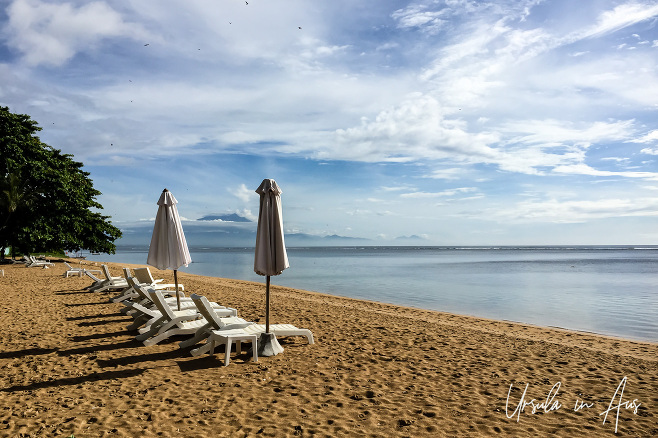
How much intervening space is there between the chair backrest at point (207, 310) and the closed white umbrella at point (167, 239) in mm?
2270

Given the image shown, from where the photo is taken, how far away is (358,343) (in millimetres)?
7730

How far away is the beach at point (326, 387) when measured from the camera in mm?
4191

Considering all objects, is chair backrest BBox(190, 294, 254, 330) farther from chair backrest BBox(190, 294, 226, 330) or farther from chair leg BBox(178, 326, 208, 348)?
chair leg BBox(178, 326, 208, 348)

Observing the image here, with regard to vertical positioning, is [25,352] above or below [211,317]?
below

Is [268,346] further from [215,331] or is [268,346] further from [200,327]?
[200,327]

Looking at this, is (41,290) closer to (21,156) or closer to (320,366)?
(320,366)

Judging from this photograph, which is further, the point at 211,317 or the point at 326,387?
the point at 211,317

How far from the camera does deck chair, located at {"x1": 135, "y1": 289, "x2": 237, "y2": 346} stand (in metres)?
7.08

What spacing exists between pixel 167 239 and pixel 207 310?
2.78 meters

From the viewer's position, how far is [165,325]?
719 cm

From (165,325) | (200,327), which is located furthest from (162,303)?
A: (200,327)

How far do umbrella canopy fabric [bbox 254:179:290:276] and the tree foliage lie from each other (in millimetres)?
24243

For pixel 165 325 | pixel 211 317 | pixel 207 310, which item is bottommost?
pixel 165 325

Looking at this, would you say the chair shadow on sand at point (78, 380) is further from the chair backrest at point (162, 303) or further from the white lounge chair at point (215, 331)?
the chair backrest at point (162, 303)
